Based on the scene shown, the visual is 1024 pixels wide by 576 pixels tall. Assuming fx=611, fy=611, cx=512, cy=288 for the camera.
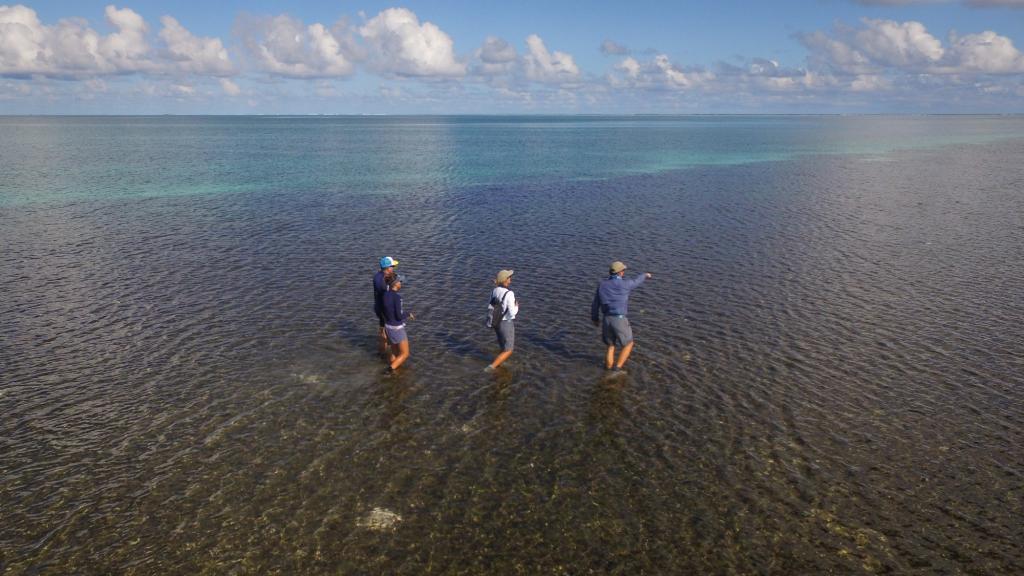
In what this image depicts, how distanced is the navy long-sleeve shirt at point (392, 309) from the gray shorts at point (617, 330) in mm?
5766

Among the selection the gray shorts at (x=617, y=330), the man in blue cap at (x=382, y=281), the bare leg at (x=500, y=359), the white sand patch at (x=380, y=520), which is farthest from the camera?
the bare leg at (x=500, y=359)

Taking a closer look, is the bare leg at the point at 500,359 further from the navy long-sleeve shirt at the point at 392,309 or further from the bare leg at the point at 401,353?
the navy long-sleeve shirt at the point at 392,309

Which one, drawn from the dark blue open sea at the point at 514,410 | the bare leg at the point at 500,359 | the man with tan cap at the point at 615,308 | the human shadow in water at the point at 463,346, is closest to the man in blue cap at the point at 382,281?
the dark blue open sea at the point at 514,410

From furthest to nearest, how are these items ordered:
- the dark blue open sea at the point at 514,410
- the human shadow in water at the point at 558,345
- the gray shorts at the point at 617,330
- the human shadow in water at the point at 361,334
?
the human shadow in water at the point at 361,334
the human shadow in water at the point at 558,345
the gray shorts at the point at 617,330
the dark blue open sea at the point at 514,410

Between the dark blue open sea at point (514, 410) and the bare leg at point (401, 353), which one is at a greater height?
the bare leg at point (401, 353)

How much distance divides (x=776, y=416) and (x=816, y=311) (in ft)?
31.6

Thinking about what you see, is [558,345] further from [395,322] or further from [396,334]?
[395,322]

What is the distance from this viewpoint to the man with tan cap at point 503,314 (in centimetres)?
1717

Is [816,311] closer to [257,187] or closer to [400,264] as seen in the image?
[400,264]

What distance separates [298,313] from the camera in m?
22.6

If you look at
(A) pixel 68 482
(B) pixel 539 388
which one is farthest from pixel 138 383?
(B) pixel 539 388

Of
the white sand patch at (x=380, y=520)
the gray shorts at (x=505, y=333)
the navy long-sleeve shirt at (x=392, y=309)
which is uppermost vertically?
the navy long-sleeve shirt at (x=392, y=309)

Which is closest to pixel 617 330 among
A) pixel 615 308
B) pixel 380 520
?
pixel 615 308

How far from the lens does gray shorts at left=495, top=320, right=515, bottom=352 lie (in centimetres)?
1742
